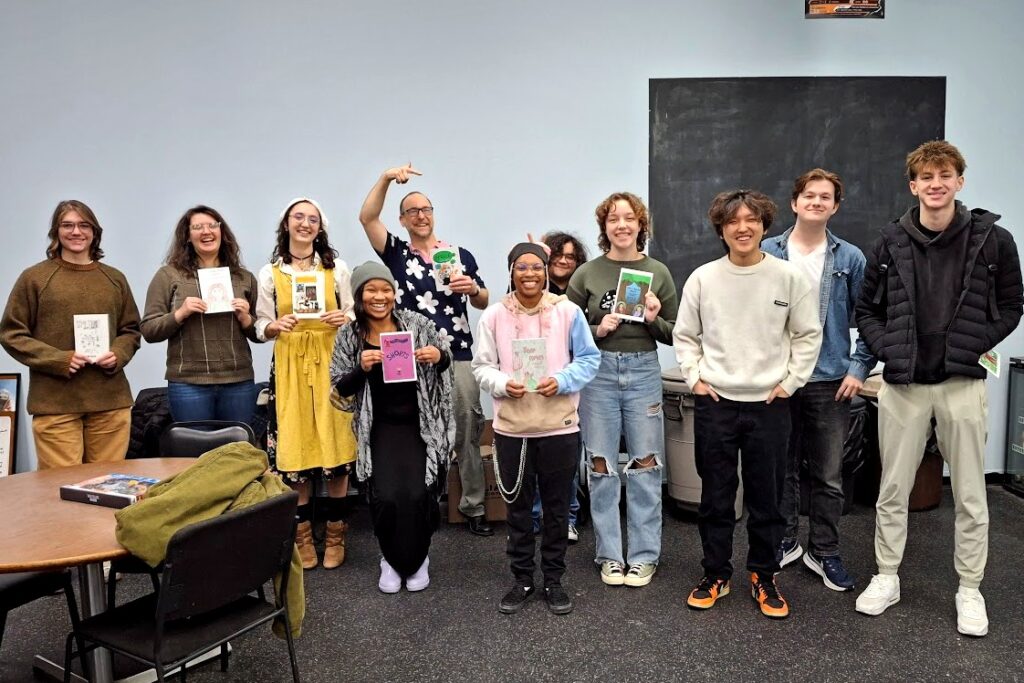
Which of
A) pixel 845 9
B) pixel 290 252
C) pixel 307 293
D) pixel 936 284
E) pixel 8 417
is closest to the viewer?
pixel 936 284

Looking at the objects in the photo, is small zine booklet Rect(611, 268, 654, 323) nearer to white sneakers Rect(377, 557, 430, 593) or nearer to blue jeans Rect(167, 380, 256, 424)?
white sneakers Rect(377, 557, 430, 593)

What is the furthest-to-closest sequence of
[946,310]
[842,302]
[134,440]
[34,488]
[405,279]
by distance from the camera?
[134,440]
[405,279]
[842,302]
[946,310]
[34,488]

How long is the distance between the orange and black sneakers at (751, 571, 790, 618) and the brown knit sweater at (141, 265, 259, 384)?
2.49m

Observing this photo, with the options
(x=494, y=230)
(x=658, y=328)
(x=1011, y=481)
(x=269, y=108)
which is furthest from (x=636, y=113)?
(x=1011, y=481)

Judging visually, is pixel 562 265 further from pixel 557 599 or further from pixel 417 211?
pixel 557 599

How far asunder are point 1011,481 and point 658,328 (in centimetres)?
308

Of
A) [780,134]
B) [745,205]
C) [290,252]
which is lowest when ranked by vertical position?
[290,252]

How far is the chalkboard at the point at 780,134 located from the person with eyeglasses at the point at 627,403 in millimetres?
Result: 1461

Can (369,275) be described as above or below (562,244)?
below

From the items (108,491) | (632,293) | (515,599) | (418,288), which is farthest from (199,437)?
(632,293)

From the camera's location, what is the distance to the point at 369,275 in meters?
3.05

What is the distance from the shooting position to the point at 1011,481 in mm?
4594

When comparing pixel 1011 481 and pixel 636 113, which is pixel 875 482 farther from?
pixel 636 113

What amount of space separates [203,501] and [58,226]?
1.99 m
